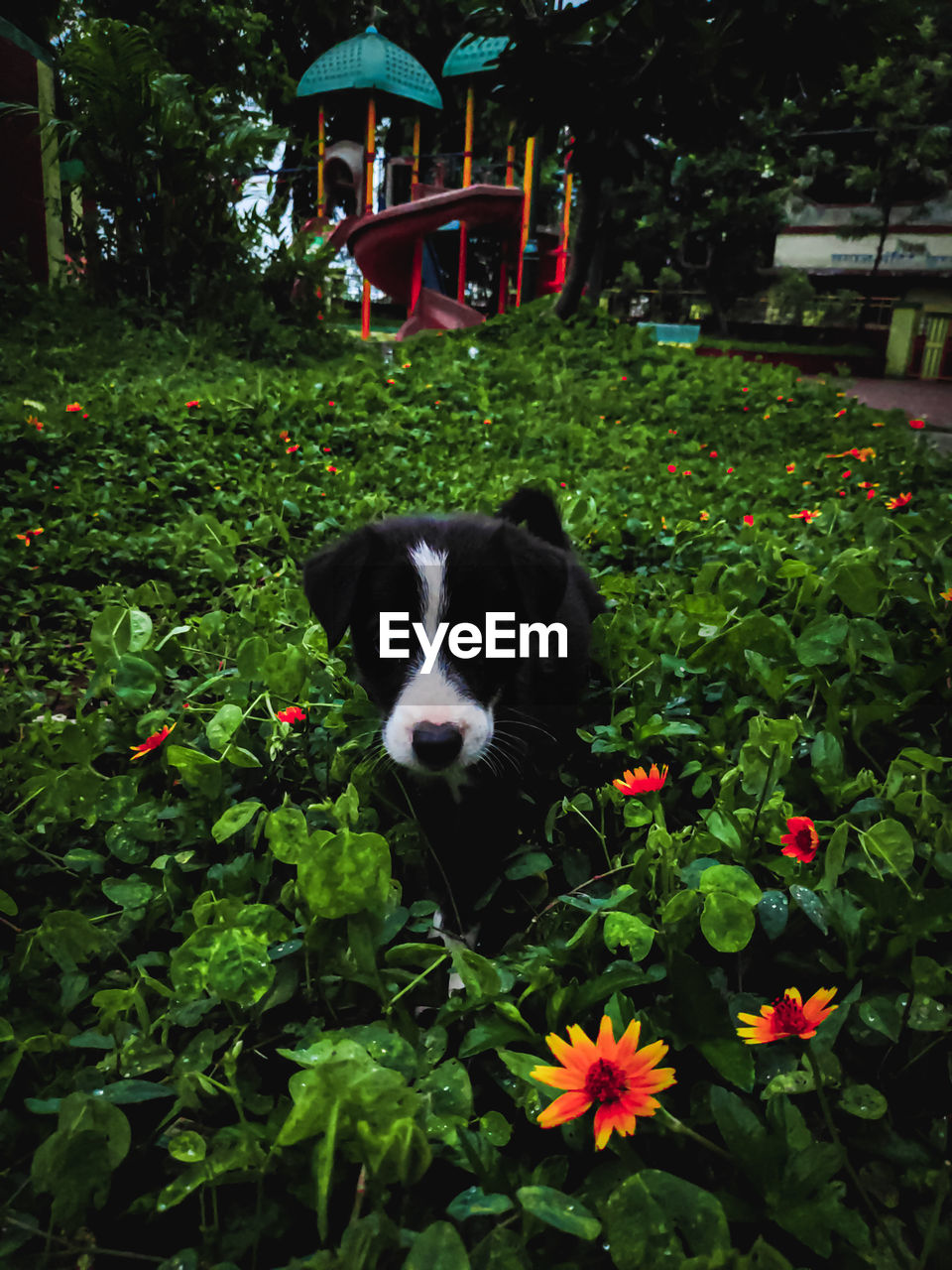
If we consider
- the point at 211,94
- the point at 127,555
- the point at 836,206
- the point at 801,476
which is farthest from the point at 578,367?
the point at 836,206

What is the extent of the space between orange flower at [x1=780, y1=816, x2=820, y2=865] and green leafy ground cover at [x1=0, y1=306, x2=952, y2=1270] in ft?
0.09

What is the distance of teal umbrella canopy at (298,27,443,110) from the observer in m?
13.4

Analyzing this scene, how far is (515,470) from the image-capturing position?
207 inches

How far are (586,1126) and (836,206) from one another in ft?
85.3

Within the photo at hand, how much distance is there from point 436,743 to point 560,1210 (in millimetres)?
908

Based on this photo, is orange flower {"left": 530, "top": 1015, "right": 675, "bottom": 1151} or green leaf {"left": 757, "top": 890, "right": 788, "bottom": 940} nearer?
orange flower {"left": 530, "top": 1015, "right": 675, "bottom": 1151}

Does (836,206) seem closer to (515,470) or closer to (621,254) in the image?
(621,254)

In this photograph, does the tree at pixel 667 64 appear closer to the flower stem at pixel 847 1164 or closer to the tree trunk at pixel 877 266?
the flower stem at pixel 847 1164

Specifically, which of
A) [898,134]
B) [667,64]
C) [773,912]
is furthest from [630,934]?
[898,134]

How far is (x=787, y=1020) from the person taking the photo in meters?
1.00

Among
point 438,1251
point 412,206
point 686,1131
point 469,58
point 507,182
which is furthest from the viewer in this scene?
point 507,182

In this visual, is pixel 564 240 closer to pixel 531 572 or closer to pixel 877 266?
pixel 877 266

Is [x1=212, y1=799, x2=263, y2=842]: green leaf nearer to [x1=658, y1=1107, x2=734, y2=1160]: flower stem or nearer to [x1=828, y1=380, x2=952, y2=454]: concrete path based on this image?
[x1=658, y1=1107, x2=734, y2=1160]: flower stem

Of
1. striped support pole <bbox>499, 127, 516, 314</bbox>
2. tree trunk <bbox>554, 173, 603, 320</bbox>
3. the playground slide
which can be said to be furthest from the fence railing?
tree trunk <bbox>554, 173, 603, 320</bbox>
